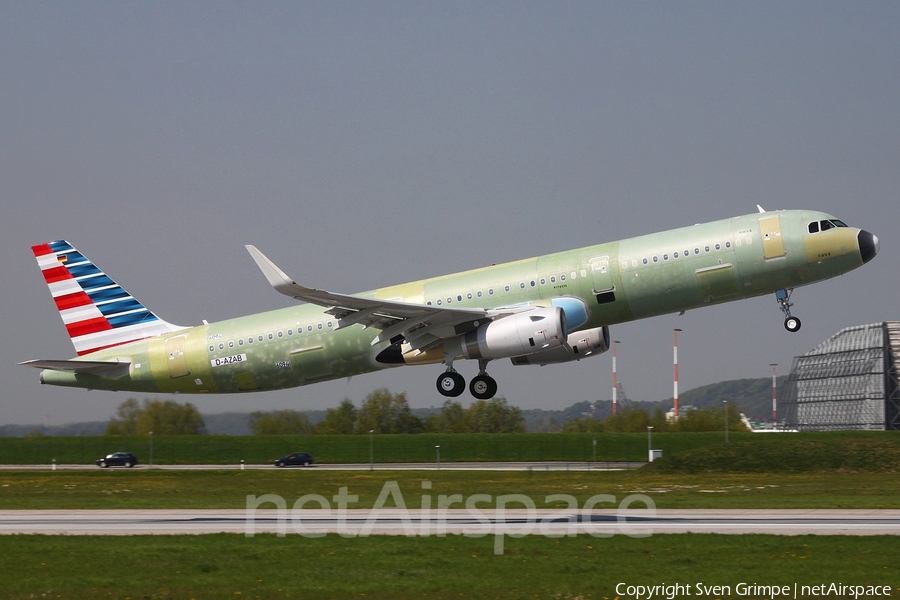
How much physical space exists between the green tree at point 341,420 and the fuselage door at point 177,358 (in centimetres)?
5293

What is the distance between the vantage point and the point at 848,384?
134000 mm

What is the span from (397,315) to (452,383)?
330 centimetres

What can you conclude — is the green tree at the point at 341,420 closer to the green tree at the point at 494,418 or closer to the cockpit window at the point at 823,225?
the green tree at the point at 494,418

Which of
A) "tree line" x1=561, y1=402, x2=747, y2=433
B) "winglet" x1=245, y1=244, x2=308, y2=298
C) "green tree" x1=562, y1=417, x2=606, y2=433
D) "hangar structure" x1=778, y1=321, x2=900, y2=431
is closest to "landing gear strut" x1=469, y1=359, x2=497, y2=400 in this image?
"winglet" x1=245, y1=244, x2=308, y2=298

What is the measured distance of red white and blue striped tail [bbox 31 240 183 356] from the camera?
1619 inches

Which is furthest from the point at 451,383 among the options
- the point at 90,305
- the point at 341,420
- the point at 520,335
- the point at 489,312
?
the point at 341,420

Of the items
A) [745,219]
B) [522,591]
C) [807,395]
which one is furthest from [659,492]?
[807,395]

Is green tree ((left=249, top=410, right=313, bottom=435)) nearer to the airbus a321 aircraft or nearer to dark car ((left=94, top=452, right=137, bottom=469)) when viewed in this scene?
dark car ((left=94, top=452, right=137, bottom=469))

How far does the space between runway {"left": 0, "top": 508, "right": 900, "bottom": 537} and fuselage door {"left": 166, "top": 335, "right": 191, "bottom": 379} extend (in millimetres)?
5371

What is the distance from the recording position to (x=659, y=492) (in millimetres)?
39906

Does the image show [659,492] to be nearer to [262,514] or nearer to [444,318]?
[444,318]

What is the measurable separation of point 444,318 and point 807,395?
128 metres

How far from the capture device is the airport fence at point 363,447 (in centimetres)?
7381

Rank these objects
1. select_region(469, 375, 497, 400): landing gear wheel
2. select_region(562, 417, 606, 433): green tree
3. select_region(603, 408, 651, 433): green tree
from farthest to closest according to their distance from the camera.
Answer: select_region(562, 417, 606, 433): green tree, select_region(603, 408, 651, 433): green tree, select_region(469, 375, 497, 400): landing gear wheel
